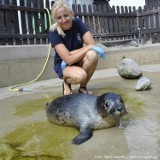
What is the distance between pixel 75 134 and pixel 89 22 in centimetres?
613

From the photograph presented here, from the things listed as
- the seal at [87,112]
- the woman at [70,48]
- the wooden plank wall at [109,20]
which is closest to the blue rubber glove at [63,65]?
the woman at [70,48]

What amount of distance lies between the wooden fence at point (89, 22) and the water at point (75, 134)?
3029 mm

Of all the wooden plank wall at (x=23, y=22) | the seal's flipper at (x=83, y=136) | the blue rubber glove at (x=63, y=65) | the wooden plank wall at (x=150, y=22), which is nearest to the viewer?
the seal's flipper at (x=83, y=136)

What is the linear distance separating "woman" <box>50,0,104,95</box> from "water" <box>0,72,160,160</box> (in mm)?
544

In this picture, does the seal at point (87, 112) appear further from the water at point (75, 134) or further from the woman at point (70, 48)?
the woman at point (70, 48)

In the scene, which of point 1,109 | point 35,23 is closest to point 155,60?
point 35,23

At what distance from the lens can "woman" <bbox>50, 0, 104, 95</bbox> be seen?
357 cm

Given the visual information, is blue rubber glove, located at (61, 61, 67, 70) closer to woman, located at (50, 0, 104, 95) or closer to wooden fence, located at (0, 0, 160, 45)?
woman, located at (50, 0, 104, 95)

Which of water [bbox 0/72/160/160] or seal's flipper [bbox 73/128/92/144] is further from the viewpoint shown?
seal's flipper [bbox 73/128/92/144]

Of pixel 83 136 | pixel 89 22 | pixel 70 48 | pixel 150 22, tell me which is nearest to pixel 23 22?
pixel 89 22

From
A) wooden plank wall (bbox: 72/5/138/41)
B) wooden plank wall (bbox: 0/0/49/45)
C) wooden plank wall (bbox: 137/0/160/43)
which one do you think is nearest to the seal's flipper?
wooden plank wall (bbox: 0/0/49/45)

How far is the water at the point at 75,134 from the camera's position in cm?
199

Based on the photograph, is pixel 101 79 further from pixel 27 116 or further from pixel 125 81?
pixel 27 116

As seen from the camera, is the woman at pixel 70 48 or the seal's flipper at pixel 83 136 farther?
the woman at pixel 70 48
